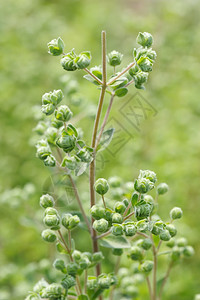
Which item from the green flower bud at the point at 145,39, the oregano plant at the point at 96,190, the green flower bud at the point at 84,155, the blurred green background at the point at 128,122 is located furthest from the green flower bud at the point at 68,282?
the blurred green background at the point at 128,122

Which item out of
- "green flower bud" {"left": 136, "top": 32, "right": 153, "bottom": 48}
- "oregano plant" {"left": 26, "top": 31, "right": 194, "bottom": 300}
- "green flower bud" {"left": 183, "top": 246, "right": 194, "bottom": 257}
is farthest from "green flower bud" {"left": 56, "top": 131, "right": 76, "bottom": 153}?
"green flower bud" {"left": 183, "top": 246, "right": 194, "bottom": 257}

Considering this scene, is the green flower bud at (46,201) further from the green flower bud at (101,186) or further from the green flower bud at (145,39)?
the green flower bud at (145,39)

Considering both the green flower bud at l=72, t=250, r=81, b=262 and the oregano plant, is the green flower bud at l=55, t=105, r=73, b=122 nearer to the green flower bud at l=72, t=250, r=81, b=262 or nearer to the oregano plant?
the oregano plant

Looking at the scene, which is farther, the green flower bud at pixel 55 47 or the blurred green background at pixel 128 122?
the blurred green background at pixel 128 122

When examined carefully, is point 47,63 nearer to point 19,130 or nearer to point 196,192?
point 19,130

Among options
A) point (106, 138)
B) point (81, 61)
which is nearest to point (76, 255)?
point (106, 138)

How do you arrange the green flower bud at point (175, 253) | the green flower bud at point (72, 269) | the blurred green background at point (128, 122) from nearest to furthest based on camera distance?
the green flower bud at point (72, 269) < the green flower bud at point (175, 253) < the blurred green background at point (128, 122)

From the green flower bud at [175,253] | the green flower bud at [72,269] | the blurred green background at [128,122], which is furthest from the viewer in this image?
the blurred green background at [128,122]
